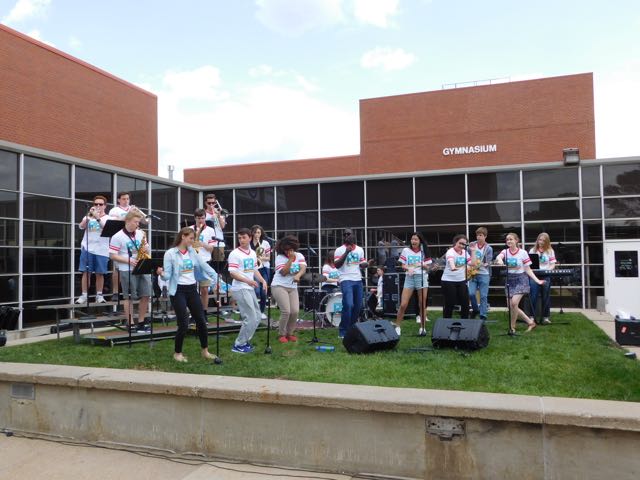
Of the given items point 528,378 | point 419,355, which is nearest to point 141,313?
point 419,355

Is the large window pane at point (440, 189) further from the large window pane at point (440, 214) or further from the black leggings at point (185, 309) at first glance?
the black leggings at point (185, 309)

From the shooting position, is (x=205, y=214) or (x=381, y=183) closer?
(x=205, y=214)

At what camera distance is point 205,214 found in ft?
32.1

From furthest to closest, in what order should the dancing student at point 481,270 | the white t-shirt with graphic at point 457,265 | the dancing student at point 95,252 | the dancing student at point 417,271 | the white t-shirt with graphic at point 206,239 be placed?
the dancing student at point 481,270, the dancing student at point 95,252, the white t-shirt with graphic at point 206,239, the dancing student at point 417,271, the white t-shirt with graphic at point 457,265

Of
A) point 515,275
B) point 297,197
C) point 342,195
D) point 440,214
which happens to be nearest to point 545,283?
point 515,275

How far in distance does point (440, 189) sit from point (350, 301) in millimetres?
8770

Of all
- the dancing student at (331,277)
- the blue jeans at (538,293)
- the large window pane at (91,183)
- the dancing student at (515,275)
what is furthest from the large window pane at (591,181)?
the large window pane at (91,183)

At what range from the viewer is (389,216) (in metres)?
16.7

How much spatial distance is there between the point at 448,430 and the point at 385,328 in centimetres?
335

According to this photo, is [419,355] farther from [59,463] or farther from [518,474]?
[59,463]

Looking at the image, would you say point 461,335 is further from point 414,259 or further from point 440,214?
point 440,214

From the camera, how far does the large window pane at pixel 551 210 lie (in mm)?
15156

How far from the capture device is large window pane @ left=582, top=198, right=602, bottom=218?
14.9 metres

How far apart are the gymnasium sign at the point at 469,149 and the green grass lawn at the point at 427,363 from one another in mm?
22092
